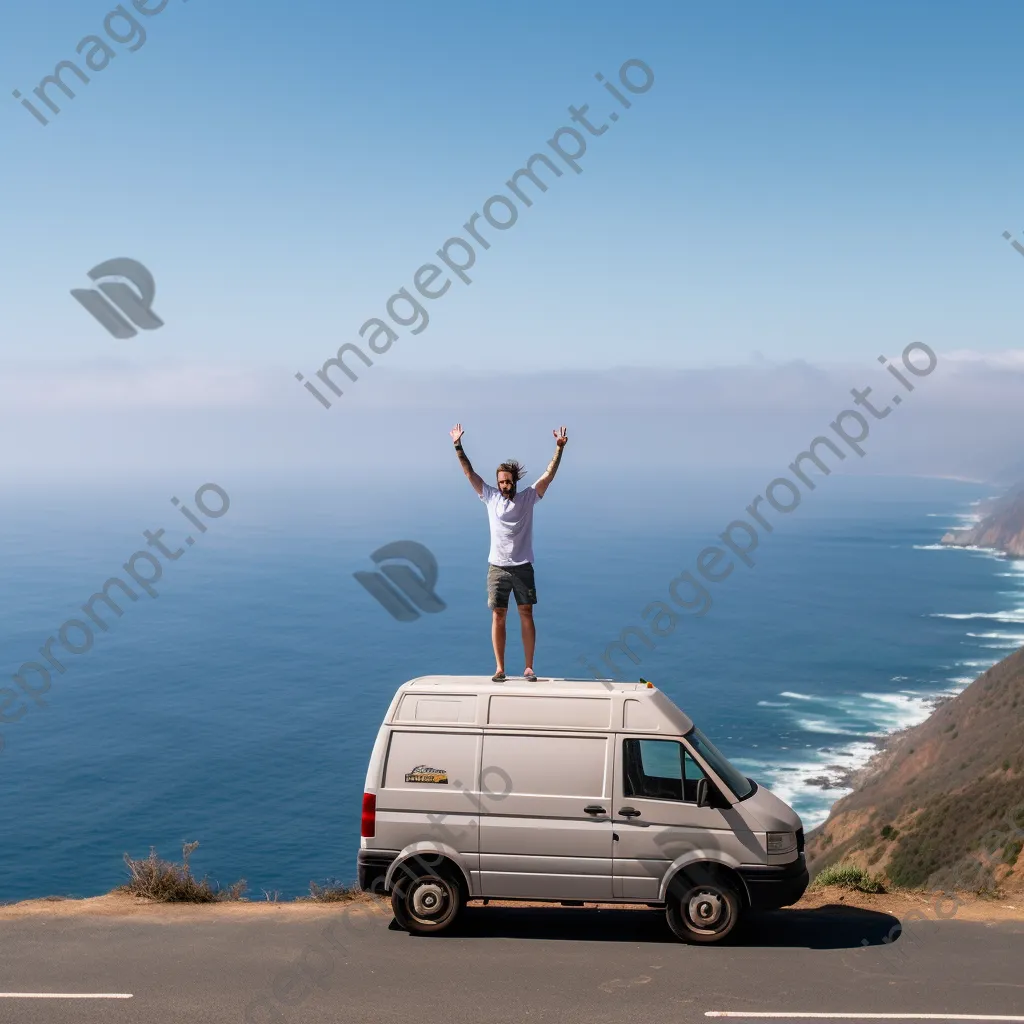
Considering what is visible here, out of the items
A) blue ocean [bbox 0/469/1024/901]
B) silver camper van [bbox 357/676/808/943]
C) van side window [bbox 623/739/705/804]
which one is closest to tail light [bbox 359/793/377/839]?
silver camper van [bbox 357/676/808/943]

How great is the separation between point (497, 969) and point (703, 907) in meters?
2.09

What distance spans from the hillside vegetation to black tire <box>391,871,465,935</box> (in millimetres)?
6817

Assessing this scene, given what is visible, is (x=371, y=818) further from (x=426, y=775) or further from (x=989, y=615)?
(x=989, y=615)

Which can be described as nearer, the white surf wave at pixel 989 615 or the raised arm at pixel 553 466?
the raised arm at pixel 553 466

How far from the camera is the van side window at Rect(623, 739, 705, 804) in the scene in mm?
9797

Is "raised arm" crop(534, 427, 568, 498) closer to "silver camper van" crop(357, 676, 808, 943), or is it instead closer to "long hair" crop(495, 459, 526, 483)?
"long hair" crop(495, 459, 526, 483)

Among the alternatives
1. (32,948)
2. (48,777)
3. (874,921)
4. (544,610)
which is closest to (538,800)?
(874,921)

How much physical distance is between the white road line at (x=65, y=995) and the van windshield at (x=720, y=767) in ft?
17.9

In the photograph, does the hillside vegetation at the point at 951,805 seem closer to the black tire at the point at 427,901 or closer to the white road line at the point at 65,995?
the black tire at the point at 427,901

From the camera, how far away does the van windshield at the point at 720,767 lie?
9.81 m

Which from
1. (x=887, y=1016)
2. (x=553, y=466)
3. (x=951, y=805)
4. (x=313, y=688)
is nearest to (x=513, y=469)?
(x=553, y=466)

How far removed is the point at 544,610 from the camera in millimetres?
161000

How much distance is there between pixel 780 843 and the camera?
31.9ft

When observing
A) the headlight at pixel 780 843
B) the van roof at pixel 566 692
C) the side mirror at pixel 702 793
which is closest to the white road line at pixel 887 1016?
the headlight at pixel 780 843
